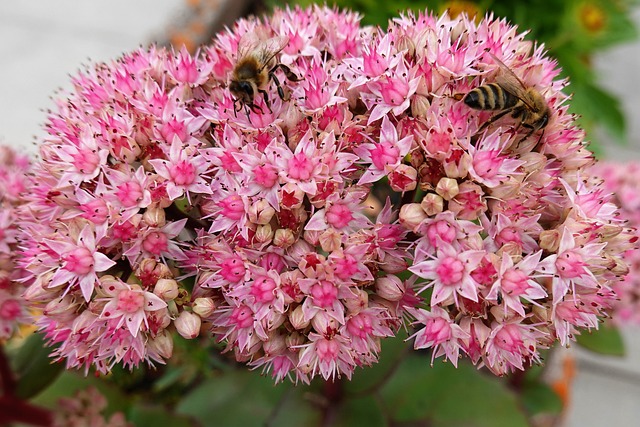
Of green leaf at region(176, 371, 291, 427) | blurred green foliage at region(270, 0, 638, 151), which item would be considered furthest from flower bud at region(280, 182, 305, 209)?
blurred green foliage at region(270, 0, 638, 151)

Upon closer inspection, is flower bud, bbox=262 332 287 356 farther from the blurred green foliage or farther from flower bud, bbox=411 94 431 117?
the blurred green foliage

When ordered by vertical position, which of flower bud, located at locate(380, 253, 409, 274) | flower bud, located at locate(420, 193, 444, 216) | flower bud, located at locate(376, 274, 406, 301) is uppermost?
flower bud, located at locate(420, 193, 444, 216)

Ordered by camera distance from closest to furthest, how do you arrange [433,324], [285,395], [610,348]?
[433,324], [285,395], [610,348]

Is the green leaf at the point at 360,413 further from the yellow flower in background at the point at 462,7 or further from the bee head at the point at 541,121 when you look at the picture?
the yellow flower in background at the point at 462,7

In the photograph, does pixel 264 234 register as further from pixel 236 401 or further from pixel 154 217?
pixel 236 401

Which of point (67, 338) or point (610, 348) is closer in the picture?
point (67, 338)

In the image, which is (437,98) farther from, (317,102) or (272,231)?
(272,231)

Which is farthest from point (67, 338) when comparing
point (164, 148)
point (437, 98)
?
point (437, 98)

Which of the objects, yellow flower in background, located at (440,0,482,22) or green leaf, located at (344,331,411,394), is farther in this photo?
yellow flower in background, located at (440,0,482,22)
